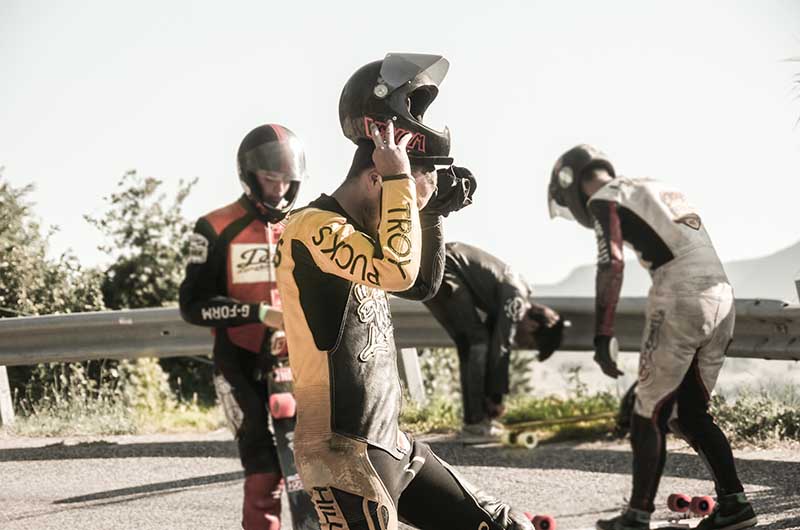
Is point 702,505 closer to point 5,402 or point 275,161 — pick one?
point 275,161

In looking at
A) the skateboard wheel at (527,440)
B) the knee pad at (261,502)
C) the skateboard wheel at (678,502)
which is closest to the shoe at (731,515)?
the skateboard wheel at (678,502)

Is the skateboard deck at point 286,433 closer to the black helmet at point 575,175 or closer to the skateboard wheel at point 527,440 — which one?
the black helmet at point 575,175

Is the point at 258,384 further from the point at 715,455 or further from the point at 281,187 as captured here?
the point at 715,455

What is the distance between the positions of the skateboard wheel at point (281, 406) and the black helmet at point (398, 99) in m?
1.98

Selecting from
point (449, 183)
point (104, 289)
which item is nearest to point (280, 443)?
point (449, 183)

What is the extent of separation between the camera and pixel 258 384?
19.1 feet

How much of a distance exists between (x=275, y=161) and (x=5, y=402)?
4.89 m

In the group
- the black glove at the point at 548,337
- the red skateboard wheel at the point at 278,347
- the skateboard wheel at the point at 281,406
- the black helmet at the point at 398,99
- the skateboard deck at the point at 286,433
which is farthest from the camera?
the black glove at the point at 548,337

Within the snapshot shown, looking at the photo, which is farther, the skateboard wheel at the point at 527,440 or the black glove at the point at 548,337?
the black glove at the point at 548,337

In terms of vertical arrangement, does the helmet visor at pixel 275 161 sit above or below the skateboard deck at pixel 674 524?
above

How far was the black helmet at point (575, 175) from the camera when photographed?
23.5 feet

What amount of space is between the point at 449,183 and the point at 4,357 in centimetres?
679

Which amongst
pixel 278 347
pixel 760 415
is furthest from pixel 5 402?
pixel 760 415

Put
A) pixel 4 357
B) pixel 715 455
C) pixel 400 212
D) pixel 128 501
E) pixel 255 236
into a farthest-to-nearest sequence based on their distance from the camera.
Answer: pixel 4 357 → pixel 128 501 → pixel 715 455 → pixel 255 236 → pixel 400 212
